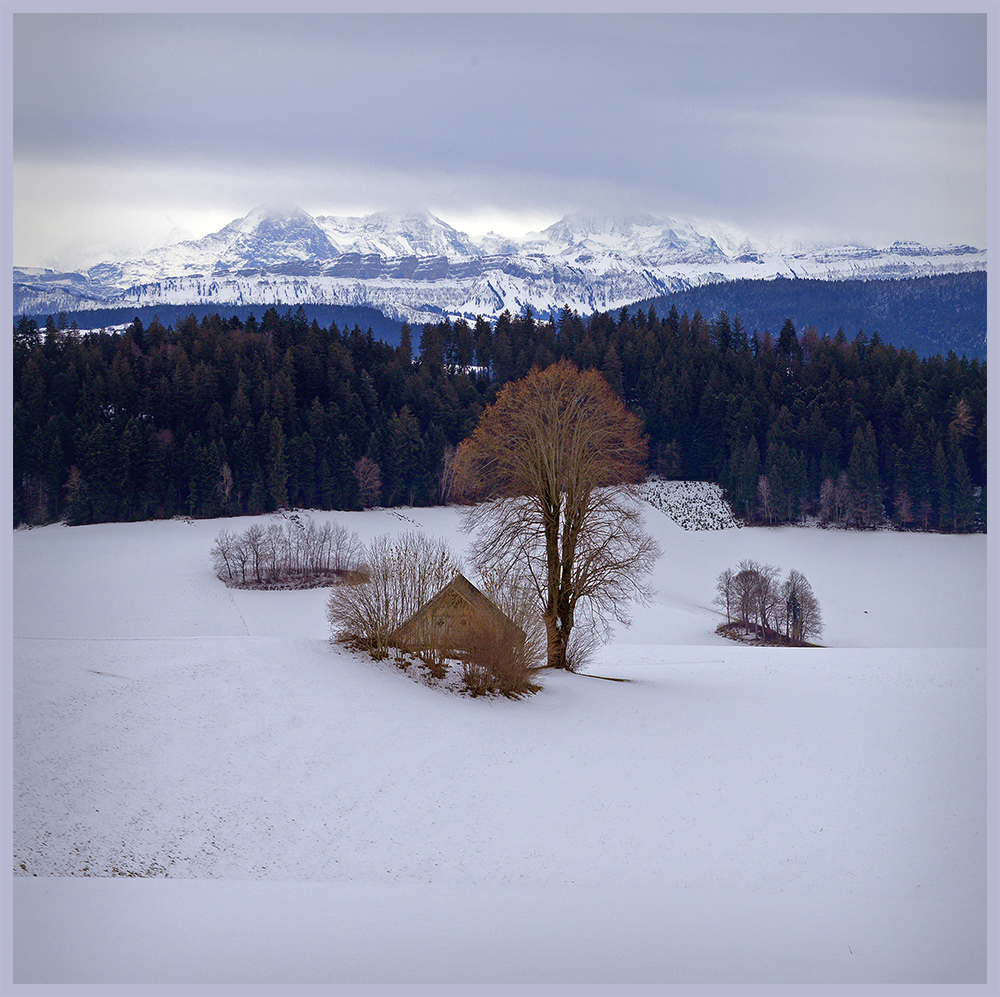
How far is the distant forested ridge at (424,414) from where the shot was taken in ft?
139

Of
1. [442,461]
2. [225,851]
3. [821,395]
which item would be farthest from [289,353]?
[225,851]

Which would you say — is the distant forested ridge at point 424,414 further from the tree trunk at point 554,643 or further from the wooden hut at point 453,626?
the wooden hut at point 453,626

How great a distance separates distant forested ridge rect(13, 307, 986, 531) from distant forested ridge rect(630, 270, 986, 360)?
8.96 metres

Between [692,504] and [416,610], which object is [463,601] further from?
[692,504]

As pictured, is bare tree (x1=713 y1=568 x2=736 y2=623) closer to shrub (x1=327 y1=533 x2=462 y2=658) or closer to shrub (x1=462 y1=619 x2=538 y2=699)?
shrub (x1=462 y1=619 x2=538 y2=699)

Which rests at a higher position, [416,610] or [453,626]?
[416,610]

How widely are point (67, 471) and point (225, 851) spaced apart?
105 ft

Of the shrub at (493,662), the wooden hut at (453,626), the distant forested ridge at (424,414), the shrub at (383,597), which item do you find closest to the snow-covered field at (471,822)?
the shrub at (493,662)

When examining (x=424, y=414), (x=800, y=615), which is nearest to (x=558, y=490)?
(x=800, y=615)

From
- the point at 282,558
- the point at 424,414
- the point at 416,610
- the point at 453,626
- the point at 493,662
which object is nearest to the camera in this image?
the point at 493,662

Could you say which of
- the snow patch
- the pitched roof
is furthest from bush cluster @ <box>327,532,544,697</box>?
the snow patch

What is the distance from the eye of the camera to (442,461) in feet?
176

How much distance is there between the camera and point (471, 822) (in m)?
10.8

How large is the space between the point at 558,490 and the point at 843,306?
405 ft
